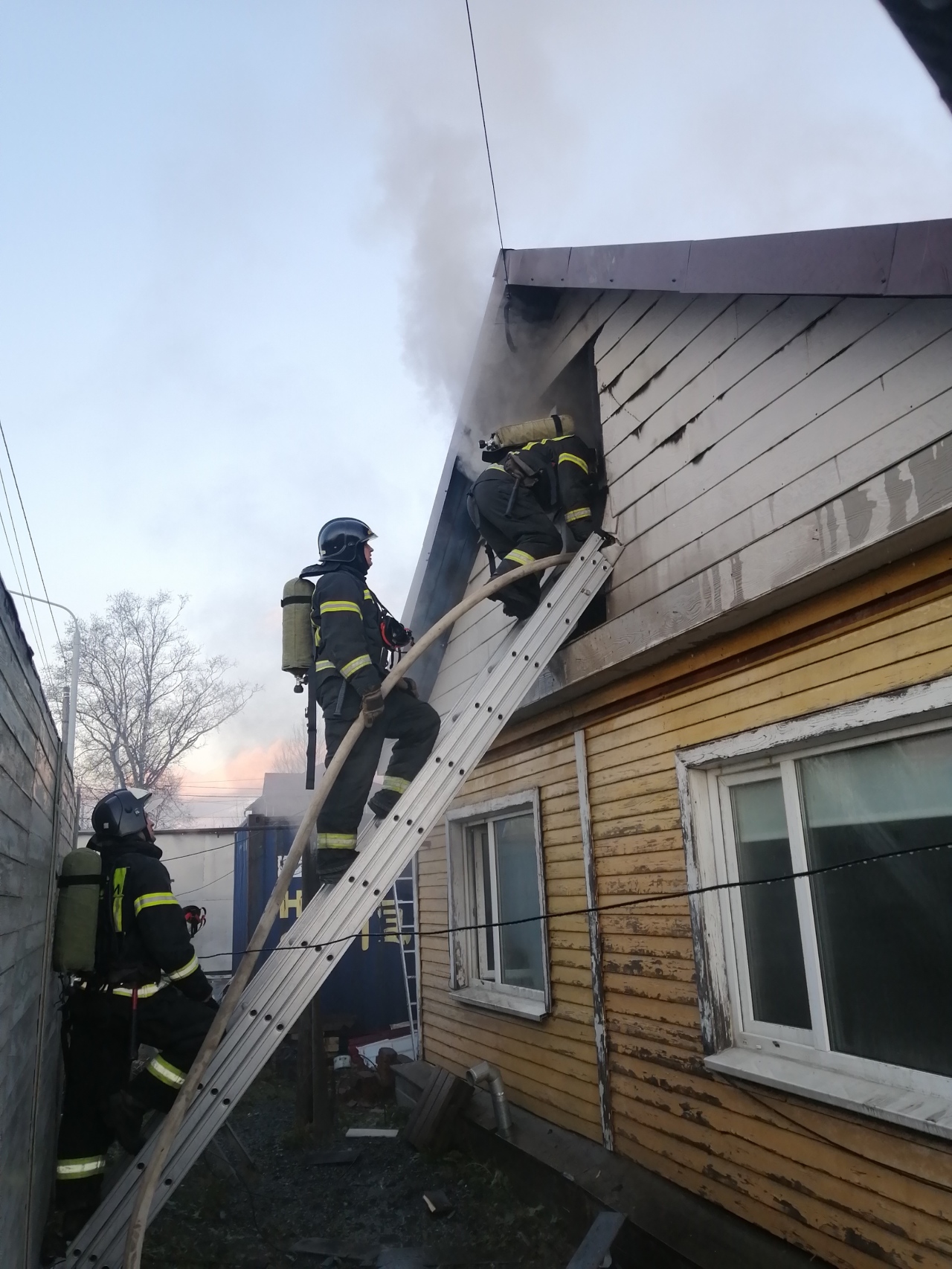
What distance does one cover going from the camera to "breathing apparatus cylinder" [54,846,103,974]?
357cm

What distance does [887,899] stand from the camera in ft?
9.39

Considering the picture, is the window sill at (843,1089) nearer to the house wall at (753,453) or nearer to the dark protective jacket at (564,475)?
the house wall at (753,453)

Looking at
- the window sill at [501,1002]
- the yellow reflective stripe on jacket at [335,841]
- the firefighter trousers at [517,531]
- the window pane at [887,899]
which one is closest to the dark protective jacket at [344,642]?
the yellow reflective stripe on jacket at [335,841]

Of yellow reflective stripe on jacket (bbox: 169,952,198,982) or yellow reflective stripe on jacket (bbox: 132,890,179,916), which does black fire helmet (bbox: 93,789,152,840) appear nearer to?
yellow reflective stripe on jacket (bbox: 132,890,179,916)

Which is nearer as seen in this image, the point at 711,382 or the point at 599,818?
the point at 711,382

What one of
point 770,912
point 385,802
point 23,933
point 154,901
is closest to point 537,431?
point 385,802

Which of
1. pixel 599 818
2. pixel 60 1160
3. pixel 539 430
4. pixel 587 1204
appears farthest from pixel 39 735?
pixel 587 1204

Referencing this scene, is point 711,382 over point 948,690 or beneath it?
over

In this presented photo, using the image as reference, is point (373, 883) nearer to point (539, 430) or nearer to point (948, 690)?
point (948, 690)

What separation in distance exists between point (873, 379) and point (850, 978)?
2.15m

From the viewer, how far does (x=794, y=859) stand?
3.21 meters

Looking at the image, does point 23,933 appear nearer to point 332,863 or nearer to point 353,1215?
point 332,863

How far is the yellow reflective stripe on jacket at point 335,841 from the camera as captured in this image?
3.80 meters

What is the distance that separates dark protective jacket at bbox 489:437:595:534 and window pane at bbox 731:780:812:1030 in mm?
1728
